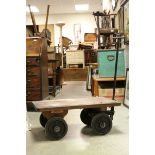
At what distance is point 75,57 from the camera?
1055 cm

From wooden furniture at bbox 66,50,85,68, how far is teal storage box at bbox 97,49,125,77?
18.5 feet

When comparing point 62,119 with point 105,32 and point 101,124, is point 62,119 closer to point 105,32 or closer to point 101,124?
point 101,124

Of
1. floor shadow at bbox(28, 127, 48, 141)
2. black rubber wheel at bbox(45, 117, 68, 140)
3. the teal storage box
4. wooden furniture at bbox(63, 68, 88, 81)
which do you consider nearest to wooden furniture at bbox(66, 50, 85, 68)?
wooden furniture at bbox(63, 68, 88, 81)

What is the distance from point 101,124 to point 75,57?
7914mm

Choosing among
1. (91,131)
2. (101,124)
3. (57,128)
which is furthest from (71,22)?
(57,128)

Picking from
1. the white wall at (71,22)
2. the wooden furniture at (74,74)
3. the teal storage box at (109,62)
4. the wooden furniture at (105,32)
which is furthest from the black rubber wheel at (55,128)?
the white wall at (71,22)

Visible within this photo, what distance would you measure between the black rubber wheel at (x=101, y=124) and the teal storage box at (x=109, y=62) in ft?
6.86

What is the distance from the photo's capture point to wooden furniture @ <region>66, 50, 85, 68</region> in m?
10.4

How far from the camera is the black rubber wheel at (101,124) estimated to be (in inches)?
108

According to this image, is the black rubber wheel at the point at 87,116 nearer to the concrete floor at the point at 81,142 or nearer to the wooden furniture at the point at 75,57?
the concrete floor at the point at 81,142

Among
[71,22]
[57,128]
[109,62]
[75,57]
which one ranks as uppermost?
[71,22]

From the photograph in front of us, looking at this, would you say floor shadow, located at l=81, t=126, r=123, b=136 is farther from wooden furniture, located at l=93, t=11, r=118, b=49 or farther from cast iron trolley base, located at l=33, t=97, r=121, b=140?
wooden furniture, located at l=93, t=11, r=118, b=49
